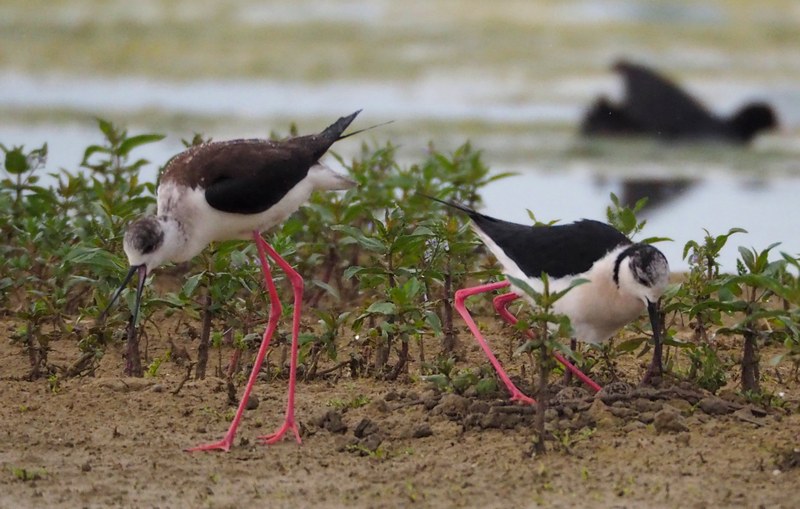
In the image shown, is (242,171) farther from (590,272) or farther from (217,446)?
(590,272)

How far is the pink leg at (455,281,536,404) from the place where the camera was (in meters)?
5.22

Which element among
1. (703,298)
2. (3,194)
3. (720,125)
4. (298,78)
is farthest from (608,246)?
(298,78)

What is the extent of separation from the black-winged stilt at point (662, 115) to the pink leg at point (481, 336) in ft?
21.6

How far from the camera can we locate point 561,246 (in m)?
5.43

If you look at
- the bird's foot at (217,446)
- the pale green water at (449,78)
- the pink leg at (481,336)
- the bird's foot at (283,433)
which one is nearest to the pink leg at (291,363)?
the bird's foot at (283,433)

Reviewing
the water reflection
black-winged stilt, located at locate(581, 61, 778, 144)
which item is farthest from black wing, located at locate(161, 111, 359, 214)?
black-winged stilt, located at locate(581, 61, 778, 144)

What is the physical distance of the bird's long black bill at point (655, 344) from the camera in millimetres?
5141

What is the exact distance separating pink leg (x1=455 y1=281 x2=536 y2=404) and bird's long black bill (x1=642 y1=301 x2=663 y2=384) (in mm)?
432

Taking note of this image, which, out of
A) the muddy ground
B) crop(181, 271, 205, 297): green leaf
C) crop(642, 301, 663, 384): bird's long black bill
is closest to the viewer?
the muddy ground

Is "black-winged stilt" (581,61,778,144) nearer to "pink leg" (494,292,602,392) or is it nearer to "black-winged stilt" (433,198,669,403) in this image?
"pink leg" (494,292,602,392)

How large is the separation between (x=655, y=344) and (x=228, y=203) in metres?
1.61

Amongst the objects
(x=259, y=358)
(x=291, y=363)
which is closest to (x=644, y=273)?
(x=291, y=363)

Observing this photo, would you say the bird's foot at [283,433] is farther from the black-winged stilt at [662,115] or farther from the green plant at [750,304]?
the black-winged stilt at [662,115]

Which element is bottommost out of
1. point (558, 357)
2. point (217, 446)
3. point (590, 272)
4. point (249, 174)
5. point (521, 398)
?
point (217, 446)
